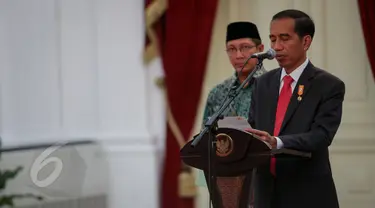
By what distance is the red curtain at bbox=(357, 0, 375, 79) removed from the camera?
3582 millimetres

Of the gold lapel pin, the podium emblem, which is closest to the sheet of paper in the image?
the podium emblem

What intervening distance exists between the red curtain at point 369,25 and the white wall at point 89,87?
1.19 m

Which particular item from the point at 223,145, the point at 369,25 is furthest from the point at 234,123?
the point at 369,25

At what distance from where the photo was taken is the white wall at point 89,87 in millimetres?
3910

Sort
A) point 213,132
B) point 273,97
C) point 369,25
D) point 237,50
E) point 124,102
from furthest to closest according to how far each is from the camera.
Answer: point 124,102 → point 369,25 → point 237,50 → point 273,97 → point 213,132

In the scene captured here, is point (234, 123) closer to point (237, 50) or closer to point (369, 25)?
point (237, 50)

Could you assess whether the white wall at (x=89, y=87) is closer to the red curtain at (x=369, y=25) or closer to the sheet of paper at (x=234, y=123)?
the red curtain at (x=369, y=25)

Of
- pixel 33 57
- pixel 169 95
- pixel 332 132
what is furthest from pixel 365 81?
pixel 33 57

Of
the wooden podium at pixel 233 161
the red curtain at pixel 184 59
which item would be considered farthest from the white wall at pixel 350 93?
the wooden podium at pixel 233 161

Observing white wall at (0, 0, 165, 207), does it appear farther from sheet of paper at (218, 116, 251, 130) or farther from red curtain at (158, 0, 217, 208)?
sheet of paper at (218, 116, 251, 130)

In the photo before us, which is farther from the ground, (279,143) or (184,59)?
(184,59)

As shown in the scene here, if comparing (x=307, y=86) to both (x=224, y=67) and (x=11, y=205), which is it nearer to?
(x=224, y=67)

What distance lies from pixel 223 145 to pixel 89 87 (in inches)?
79.7

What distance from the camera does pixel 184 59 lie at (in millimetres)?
3732
